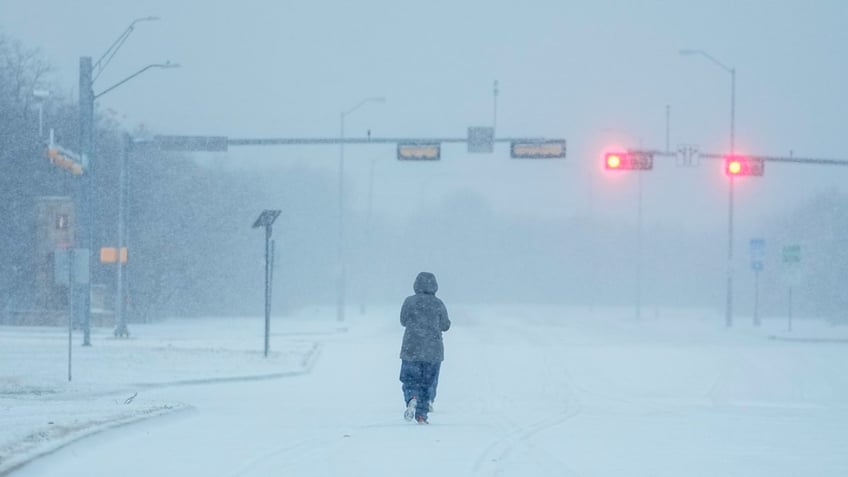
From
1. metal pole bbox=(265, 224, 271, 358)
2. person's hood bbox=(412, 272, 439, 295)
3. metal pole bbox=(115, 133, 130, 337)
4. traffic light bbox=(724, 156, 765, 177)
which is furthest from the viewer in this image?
metal pole bbox=(115, 133, 130, 337)

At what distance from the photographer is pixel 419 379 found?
51.1 ft

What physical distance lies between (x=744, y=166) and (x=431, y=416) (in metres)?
22.8

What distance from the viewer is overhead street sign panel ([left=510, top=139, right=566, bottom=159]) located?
111 ft

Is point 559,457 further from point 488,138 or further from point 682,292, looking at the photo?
point 682,292

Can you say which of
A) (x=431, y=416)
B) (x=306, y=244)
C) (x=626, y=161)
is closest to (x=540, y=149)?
(x=626, y=161)

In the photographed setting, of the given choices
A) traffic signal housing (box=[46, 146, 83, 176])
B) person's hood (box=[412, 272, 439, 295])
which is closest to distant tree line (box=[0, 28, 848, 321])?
traffic signal housing (box=[46, 146, 83, 176])

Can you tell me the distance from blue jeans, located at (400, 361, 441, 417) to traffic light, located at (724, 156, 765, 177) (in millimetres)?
23524

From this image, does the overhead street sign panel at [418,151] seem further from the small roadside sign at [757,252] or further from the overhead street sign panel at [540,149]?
the small roadside sign at [757,252]

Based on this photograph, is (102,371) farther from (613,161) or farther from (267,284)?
(613,161)

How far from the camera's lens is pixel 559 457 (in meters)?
12.2

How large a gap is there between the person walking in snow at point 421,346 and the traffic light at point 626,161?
21143mm

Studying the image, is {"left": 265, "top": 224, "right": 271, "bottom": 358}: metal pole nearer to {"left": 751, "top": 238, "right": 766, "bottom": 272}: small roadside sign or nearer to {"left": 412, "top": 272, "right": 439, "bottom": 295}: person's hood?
{"left": 412, "top": 272, "right": 439, "bottom": 295}: person's hood

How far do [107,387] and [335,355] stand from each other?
12.6 meters

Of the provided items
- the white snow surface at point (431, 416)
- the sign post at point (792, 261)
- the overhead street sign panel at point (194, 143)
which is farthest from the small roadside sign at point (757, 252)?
the overhead street sign panel at point (194, 143)
